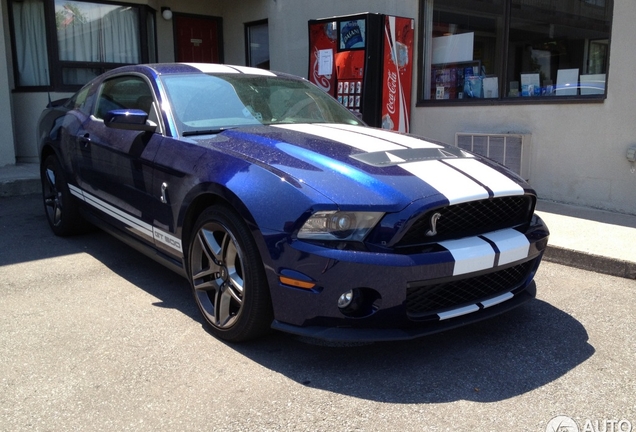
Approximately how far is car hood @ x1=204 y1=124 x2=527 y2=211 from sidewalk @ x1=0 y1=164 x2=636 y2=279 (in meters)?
1.75

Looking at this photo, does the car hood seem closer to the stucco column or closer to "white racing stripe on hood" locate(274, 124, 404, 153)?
"white racing stripe on hood" locate(274, 124, 404, 153)

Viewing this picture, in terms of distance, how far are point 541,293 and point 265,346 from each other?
6.81 ft

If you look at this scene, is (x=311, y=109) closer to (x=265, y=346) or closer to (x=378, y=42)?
(x=265, y=346)

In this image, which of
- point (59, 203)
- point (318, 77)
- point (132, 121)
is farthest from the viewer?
point (318, 77)

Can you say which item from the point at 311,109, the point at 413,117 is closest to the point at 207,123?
the point at 311,109

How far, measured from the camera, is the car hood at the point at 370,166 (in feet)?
9.22

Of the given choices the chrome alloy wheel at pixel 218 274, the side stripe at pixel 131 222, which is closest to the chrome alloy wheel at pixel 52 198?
the side stripe at pixel 131 222

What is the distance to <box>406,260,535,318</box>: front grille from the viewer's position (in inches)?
112

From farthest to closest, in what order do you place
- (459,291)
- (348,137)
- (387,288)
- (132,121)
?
(132,121)
(348,137)
(459,291)
(387,288)

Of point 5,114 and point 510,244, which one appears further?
point 5,114

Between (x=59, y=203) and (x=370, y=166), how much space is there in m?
3.47

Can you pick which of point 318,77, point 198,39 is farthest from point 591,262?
point 198,39

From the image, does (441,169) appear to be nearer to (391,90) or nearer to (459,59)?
(391,90)

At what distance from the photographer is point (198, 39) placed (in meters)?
11.4
